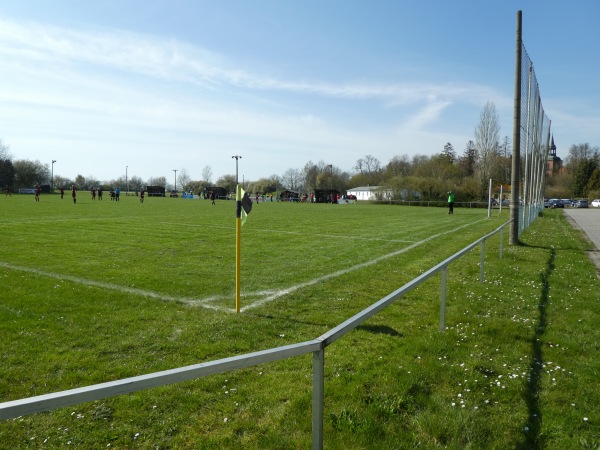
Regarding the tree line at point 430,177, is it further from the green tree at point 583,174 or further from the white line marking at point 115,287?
the white line marking at point 115,287

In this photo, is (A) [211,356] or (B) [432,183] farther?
(B) [432,183]

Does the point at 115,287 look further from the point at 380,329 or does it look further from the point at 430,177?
the point at 430,177

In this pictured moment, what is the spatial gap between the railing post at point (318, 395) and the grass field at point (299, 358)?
0.62 meters

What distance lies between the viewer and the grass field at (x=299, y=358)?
339 cm

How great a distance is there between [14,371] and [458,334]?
4.93 m

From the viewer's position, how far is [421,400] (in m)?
3.82

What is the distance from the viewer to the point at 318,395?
2594 millimetres

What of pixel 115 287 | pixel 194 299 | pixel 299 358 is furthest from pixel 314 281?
pixel 299 358

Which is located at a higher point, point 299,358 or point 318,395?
point 318,395

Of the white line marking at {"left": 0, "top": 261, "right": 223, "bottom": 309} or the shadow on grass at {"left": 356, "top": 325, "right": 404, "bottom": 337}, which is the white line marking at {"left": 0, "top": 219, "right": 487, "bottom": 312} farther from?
the shadow on grass at {"left": 356, "top": 325, "right": 404, "bottom": 337}

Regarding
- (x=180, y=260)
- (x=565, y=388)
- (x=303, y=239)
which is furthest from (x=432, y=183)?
(x=565, y=388)

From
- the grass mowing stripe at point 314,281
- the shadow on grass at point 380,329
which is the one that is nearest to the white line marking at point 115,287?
the grass mowing stripe at point 314,281

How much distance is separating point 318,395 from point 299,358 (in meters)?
2.26

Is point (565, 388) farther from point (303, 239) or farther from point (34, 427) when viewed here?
point (303, 239)
